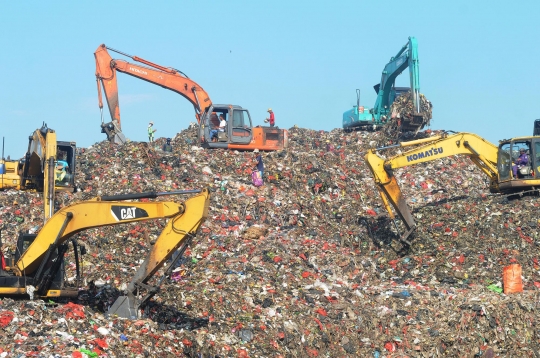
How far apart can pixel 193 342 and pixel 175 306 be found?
2.03 metres

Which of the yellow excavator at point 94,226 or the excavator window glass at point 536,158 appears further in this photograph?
the excavator window glass at point 536,158

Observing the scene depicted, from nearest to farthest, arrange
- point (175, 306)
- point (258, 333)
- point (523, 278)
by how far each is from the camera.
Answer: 1. point (258, 333)
2. point (175, 306)
3. point (523, 278)

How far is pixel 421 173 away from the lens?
23516 mm

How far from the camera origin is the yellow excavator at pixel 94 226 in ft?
38.3

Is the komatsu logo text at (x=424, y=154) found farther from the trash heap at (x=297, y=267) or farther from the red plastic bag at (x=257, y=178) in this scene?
the red plastic bag at (x=257, y=178)

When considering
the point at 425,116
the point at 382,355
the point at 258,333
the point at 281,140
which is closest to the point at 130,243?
the point at 258,333

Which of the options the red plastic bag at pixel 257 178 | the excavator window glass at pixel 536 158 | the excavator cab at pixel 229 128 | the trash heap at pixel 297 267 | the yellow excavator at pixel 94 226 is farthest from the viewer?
the excavator cab at pixel 229 128

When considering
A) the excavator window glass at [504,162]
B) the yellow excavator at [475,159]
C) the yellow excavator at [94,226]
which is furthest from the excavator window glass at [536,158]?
the yellow excavator at [94,226]

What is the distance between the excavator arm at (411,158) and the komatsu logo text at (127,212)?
708cm

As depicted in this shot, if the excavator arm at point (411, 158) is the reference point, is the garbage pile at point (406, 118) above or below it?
above

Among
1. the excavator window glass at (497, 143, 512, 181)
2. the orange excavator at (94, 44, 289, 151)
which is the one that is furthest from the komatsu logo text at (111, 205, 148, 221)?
the orange excavator at (94, 44, 289, 151)

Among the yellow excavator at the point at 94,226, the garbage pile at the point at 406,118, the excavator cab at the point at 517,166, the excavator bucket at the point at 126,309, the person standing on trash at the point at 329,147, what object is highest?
the garbage pile at the point at 406,118

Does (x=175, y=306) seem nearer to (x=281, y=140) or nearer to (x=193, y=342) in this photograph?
(x=193, y=342)

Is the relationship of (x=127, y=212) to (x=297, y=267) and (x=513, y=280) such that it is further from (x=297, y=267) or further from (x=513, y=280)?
(x=513, y=280)
